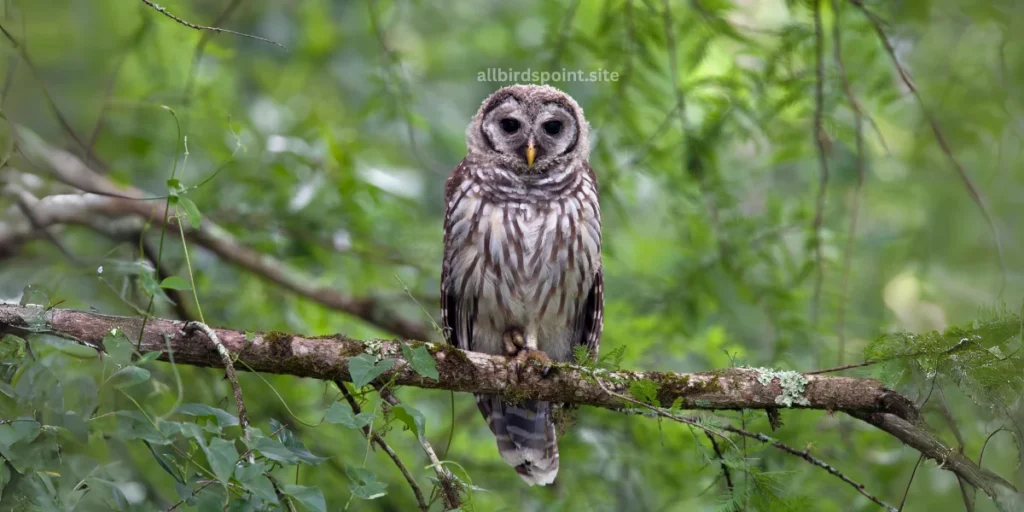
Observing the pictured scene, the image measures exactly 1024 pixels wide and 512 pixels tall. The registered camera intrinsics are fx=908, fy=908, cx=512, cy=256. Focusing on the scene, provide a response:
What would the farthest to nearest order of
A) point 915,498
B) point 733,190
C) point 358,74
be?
point 358,74, point 733,190, point 915,498

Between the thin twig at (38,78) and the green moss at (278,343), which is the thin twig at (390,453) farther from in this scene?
the thin twig at (38,78)

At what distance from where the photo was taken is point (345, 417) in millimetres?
2111

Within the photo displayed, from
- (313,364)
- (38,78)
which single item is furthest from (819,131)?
(38,78)

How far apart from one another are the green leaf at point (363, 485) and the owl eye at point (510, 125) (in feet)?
7.32

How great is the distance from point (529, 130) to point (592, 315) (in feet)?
2.88

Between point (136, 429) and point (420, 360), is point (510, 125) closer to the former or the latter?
point (420, 360)

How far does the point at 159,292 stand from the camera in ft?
7.27

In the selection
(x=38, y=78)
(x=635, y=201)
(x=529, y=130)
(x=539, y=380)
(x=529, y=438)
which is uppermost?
(x=529, y=130)

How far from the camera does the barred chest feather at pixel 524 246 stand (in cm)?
377

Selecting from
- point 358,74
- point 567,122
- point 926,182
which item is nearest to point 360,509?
point 567,122

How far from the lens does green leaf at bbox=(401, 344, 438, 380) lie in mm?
2436

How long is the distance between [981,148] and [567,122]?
6.65 feet

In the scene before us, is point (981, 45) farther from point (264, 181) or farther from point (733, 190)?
point (264, 181)

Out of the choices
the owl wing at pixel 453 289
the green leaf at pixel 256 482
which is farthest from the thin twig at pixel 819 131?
the green leaf at pixel 256 482
